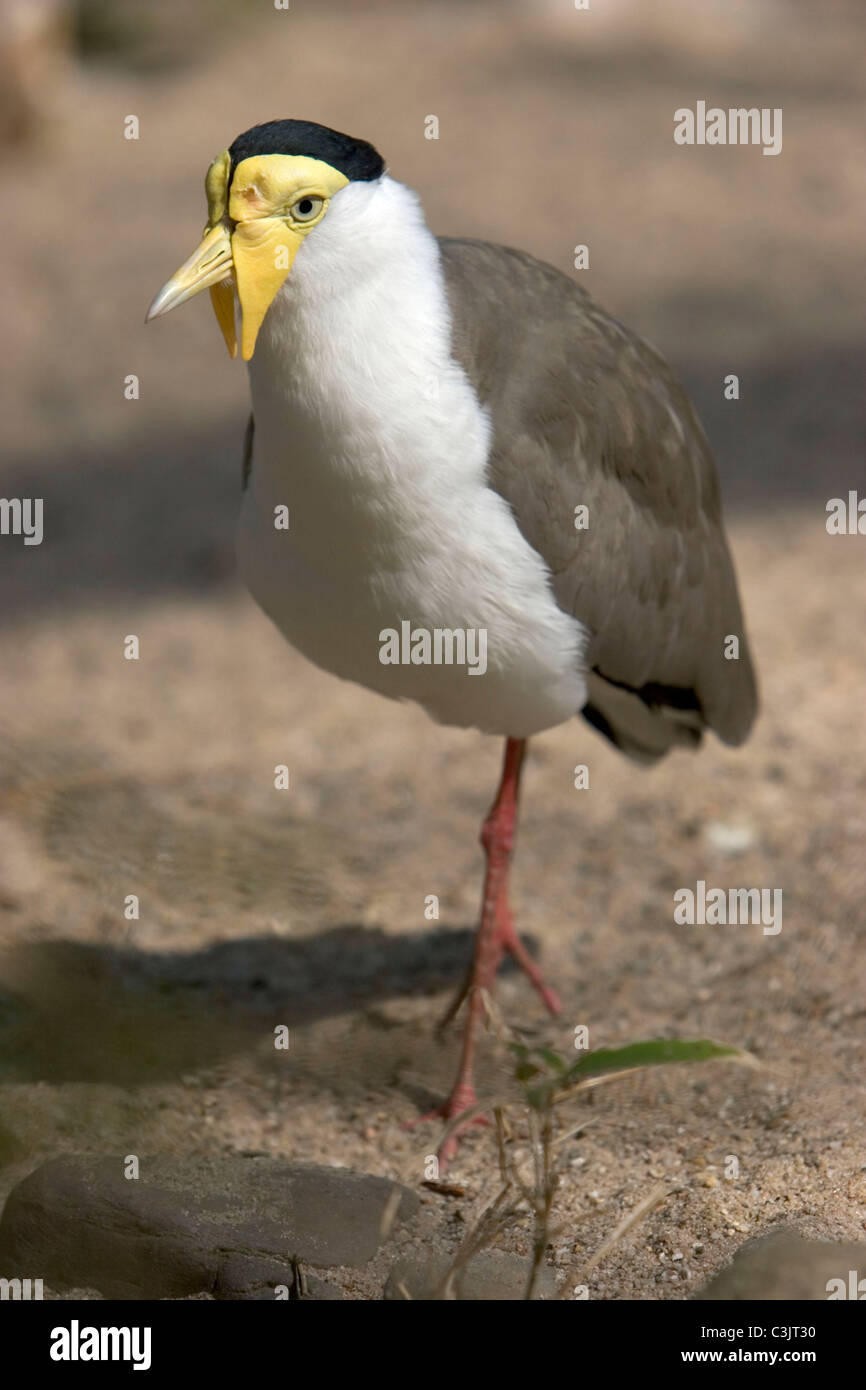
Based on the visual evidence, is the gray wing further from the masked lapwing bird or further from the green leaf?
the green leaf

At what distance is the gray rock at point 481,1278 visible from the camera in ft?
9.72

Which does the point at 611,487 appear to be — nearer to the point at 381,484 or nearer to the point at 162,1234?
the point at 381,484

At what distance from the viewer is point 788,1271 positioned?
279 centimetres

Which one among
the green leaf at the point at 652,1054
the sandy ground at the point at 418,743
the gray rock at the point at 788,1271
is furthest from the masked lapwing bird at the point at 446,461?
the gray rock at the point at 788,1271

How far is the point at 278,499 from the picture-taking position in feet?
11.2

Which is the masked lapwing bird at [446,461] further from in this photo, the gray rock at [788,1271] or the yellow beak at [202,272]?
the gray rock at [788,1271]

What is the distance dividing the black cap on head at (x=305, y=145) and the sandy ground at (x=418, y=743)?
4.81 ft

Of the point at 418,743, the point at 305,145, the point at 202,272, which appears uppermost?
the point at 305,145

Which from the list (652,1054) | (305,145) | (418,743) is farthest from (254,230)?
(418,743)

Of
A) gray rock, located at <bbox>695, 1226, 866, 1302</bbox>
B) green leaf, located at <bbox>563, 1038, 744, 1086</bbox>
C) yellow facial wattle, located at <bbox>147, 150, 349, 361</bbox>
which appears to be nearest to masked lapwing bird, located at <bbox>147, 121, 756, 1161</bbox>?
yellow facial wattle, located at <bbox>147, 150, 349, 361</bbox>

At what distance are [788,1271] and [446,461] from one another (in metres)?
1.70
